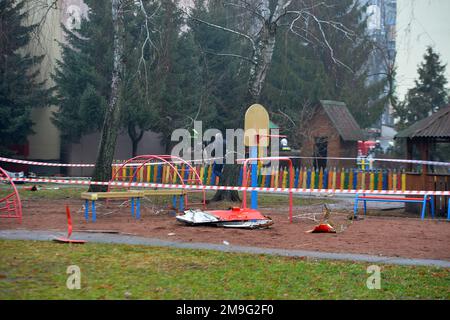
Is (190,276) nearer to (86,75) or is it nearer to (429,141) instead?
(429,141)

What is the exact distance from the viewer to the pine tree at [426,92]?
34.8 m

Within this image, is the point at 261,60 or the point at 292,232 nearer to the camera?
the point at 292,232

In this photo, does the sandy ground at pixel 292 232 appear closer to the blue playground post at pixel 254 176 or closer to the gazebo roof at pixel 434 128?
the blue playground post at pixel 254 176

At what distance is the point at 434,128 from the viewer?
18891 mm

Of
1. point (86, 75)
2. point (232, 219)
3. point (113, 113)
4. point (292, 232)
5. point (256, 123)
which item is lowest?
point (292, 232)

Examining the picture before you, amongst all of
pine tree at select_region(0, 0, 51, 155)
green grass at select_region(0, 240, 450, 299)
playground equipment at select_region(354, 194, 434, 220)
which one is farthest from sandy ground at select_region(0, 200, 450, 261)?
pine tree at select_region(0, 0, 51, 155)

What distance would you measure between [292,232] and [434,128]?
7.96 meters

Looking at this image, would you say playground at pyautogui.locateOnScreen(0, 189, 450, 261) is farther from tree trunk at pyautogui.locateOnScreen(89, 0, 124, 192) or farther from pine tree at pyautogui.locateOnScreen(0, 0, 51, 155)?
pine tree at pyautogui.locateOnScreen(0, 0, 51, 155)

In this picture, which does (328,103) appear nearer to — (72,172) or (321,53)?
(321,53)

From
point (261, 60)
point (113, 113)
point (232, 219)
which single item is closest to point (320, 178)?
point (261, 60)

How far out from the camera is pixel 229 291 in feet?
24.1

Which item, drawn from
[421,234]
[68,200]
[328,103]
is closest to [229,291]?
[421,234]

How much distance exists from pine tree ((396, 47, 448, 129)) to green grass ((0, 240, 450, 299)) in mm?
27640
